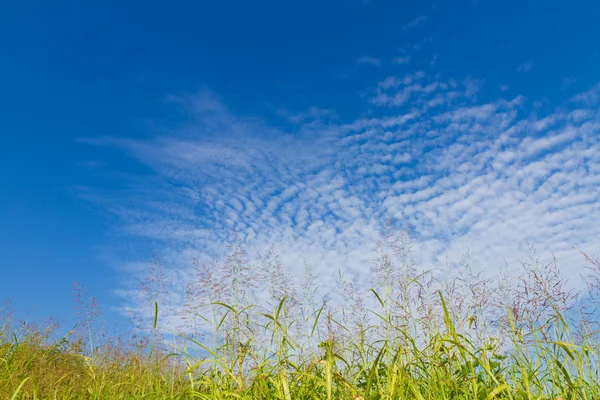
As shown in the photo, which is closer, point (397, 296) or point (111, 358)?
point (397, 296)

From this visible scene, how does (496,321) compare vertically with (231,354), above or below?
above

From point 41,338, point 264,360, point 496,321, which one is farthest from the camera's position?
point 41,338

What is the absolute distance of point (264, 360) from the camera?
3.49 metres

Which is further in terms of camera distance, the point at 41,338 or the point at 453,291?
the point at 41,338

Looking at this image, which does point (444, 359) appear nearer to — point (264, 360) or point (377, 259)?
point (264, 360)

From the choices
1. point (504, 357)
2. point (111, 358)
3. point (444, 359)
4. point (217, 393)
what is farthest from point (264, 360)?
point (111, 358)

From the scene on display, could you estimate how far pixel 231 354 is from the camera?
12.6 feet

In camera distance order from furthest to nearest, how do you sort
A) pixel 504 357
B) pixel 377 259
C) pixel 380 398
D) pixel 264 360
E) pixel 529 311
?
pixel 377 259 < pixel 529 311 < pixel 264 360 < pixel 504 357 < pixel 380 398

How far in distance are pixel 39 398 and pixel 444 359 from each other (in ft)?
11.2

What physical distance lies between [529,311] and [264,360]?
7.13 feet

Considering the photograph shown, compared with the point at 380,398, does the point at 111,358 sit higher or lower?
higher

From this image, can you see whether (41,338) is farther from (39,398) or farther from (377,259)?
(377,259)

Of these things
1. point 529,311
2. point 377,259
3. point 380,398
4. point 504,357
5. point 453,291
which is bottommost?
point 380,398

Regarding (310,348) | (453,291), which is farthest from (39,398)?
(453,291)
